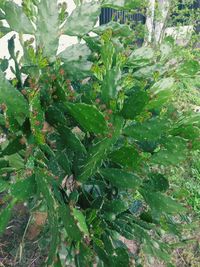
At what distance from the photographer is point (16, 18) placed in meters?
2.20

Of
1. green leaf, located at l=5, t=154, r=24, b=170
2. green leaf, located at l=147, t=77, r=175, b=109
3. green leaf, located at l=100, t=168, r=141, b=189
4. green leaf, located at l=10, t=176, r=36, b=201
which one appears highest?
green leaf, located at l=147, t=77, r=175, b=109

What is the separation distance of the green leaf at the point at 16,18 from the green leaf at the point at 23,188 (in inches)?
32.3

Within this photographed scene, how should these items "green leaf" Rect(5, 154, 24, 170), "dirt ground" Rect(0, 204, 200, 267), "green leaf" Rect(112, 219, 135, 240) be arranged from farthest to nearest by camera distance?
"dirt ground" Rect(0, 204, 200, 267)
"green leaf" Rect(112, 219, 135, 240)
"green leaf" Rect(5, 154, 24, 170)

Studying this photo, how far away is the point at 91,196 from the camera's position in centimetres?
231

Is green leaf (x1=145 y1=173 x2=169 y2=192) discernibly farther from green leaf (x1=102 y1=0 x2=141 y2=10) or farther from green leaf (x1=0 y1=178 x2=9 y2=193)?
green leaf (x1=102 y1=0 x2=141 y2=10)

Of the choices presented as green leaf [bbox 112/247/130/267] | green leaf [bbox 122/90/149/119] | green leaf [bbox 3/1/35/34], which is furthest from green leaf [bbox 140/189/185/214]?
green leaf [bbox 3/1/35/34]

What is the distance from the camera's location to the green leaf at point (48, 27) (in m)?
1.96

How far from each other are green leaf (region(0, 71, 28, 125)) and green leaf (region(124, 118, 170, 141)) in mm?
493

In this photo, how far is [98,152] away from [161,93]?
39 cm

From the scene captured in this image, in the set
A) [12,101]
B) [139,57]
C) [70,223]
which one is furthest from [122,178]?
[139,57]

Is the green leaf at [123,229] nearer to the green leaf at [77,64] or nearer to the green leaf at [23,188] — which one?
the green leaf at [23,188]

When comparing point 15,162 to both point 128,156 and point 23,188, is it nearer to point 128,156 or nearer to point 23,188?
point 23,188

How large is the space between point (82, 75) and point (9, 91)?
0.48 metres

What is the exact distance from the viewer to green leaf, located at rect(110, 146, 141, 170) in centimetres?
183
